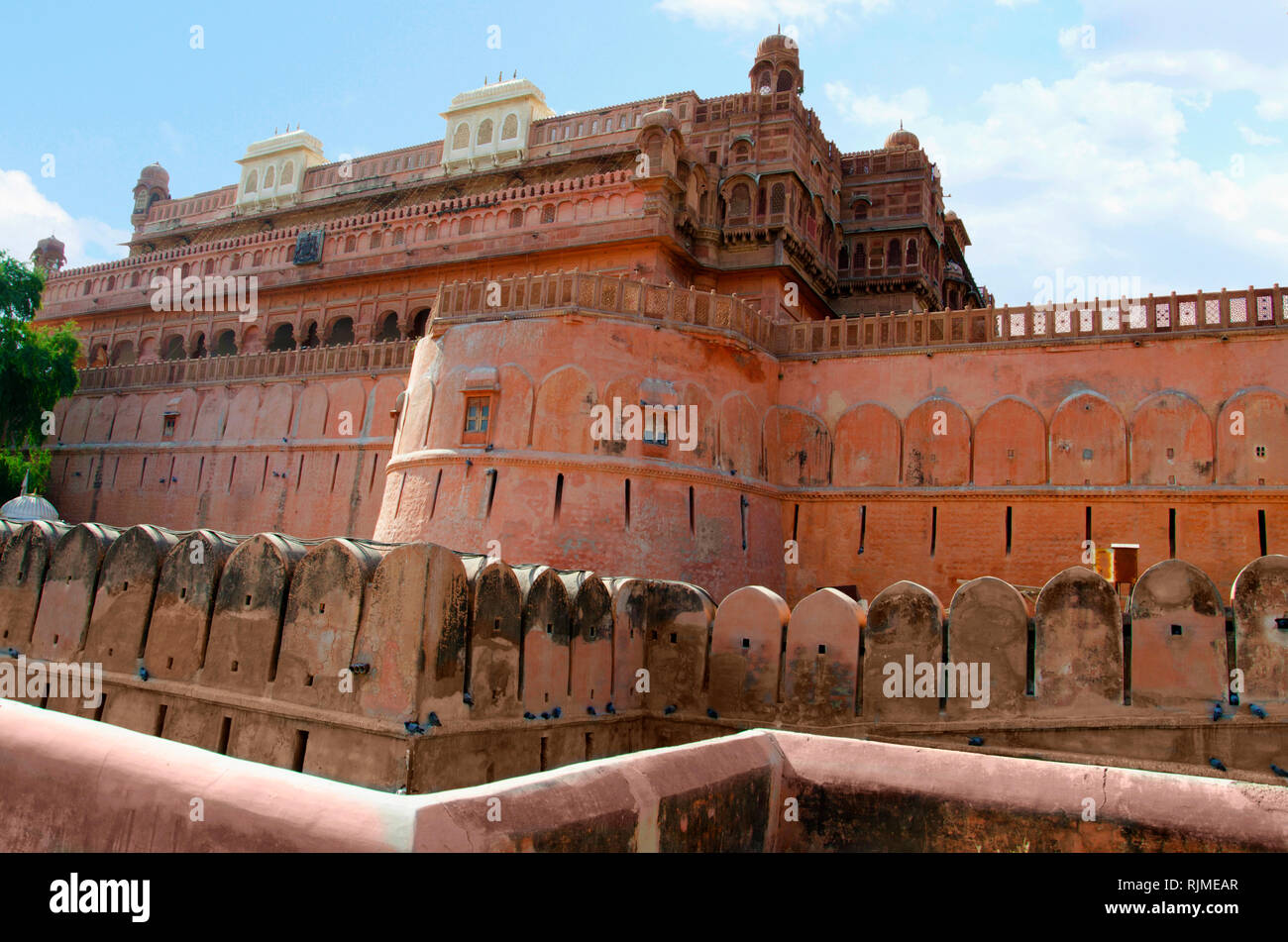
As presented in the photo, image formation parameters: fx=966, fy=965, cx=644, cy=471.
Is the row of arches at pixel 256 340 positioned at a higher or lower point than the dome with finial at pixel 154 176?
lower

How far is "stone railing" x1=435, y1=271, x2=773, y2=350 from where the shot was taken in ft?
64.3

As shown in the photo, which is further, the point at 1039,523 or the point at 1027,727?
the point at 1039,523

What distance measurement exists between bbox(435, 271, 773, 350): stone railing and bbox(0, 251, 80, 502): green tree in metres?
17.1

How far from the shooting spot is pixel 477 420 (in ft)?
64.1

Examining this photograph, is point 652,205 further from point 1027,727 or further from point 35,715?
point 35,715

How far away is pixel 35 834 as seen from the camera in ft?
14.6

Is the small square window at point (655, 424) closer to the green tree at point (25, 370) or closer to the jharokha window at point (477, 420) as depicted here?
the jharokha window at point (477, 420)

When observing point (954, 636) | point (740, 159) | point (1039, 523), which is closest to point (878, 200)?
point (740, 159)
